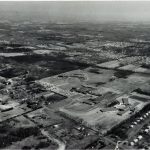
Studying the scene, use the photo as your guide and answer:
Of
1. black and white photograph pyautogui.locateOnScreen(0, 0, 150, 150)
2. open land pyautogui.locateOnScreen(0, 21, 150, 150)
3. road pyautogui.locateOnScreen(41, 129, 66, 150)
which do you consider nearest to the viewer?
road pyautogui.locateOnScreen(41, 129, 66, 150)

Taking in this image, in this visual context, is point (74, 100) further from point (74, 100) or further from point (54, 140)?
point (54, 140)

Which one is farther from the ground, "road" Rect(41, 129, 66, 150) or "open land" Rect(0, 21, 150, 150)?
"open land" Rect(0, 21, 150, 150)

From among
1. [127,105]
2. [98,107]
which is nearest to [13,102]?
[98,107]

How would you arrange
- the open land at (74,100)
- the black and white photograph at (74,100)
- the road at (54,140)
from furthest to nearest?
the open land at (74,100), the black and white photograph at (74,100), the road at (54,140)

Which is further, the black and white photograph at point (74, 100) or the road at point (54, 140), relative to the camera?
the black and white photograph at point (74, 100)

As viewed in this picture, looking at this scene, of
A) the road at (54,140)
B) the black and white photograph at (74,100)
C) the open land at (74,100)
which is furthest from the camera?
the open land at (74,100)

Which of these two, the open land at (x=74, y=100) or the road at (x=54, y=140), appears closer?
the road at (x=54, y=140)

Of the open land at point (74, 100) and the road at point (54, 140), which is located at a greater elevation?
the open land at point (74, 100)

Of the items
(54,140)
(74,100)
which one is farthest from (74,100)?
(54,140)

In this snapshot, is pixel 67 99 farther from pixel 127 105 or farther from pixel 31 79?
pixel 31 79

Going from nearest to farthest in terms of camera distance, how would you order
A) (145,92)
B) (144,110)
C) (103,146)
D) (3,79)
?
(103,146) < (144,110) < (145,92) < (3,79)

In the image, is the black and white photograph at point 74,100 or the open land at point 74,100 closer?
the black and white photograph at point 74,100
